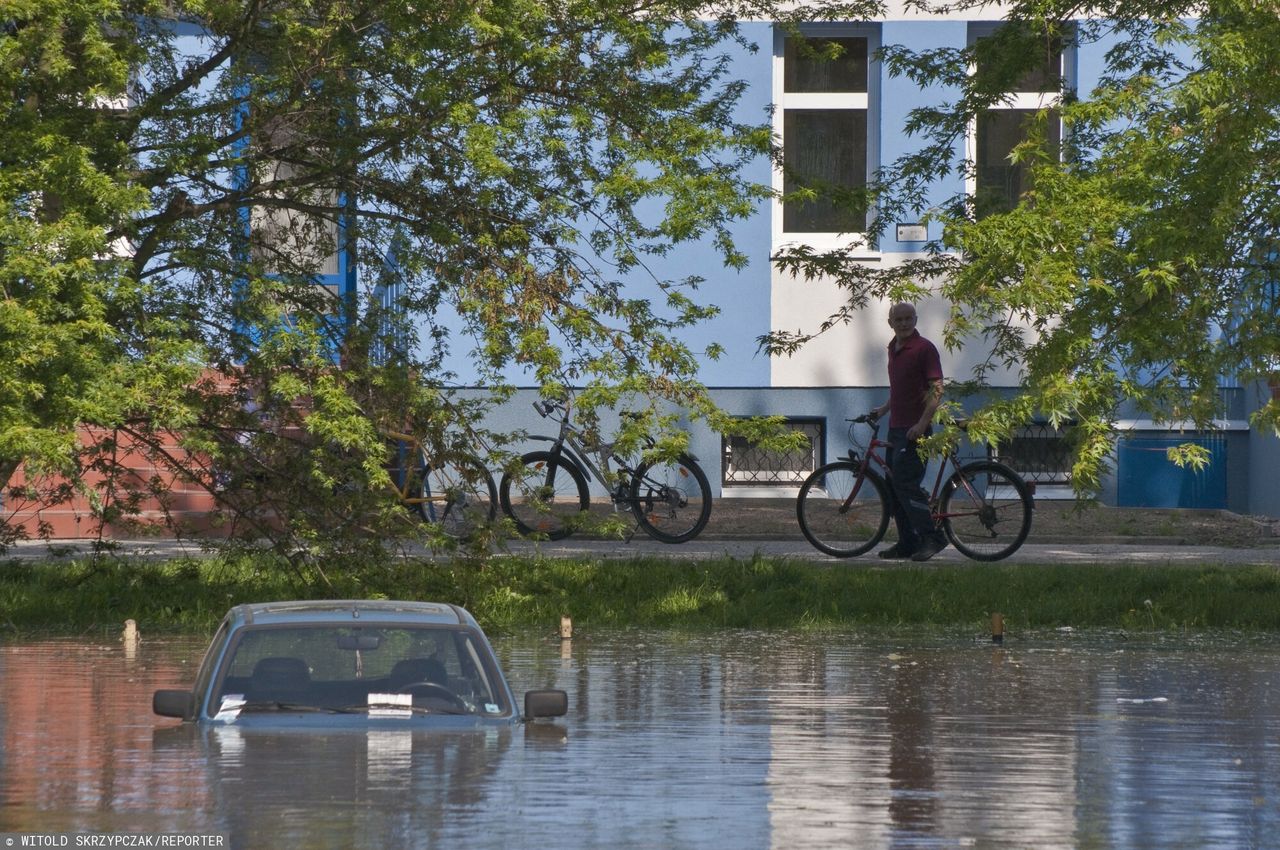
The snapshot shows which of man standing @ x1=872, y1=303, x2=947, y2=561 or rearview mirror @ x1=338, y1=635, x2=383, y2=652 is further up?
man standing @ x1=872, y1=303, x2=947, y2=561

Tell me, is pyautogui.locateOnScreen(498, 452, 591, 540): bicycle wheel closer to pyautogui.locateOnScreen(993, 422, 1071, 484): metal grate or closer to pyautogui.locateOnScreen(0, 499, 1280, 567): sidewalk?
pyautogui.locateOnScreen(0, 499, 1280, 567): sidewalk

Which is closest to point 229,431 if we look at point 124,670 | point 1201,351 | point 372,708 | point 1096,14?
point 124,670

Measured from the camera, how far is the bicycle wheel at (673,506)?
1722 centimetres

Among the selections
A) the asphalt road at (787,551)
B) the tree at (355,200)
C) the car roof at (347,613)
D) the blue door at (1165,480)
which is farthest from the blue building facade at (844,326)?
the car roof at (347,613)

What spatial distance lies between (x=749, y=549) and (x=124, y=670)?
6864mm

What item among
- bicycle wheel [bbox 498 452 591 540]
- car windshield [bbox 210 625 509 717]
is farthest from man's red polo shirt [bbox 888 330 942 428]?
car windshield [bbox 210 625 509 717]

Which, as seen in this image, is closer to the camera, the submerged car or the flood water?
the flood water

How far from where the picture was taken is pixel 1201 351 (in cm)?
Answer: 1072

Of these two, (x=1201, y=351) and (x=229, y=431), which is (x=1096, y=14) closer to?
(x=1201, y=351)

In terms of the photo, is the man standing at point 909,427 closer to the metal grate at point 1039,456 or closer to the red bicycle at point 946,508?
the red bicycle at point 946,508

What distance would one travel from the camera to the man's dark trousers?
15.5 m

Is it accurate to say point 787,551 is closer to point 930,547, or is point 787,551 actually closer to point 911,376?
point 930,547

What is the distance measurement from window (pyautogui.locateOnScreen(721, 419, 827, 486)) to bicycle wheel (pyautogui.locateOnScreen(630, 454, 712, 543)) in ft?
14.6

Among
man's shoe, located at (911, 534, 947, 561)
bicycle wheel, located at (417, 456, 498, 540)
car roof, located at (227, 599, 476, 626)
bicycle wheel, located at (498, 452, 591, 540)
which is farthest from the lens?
bicycle wheel, located at (498, 452, 591, 540)
